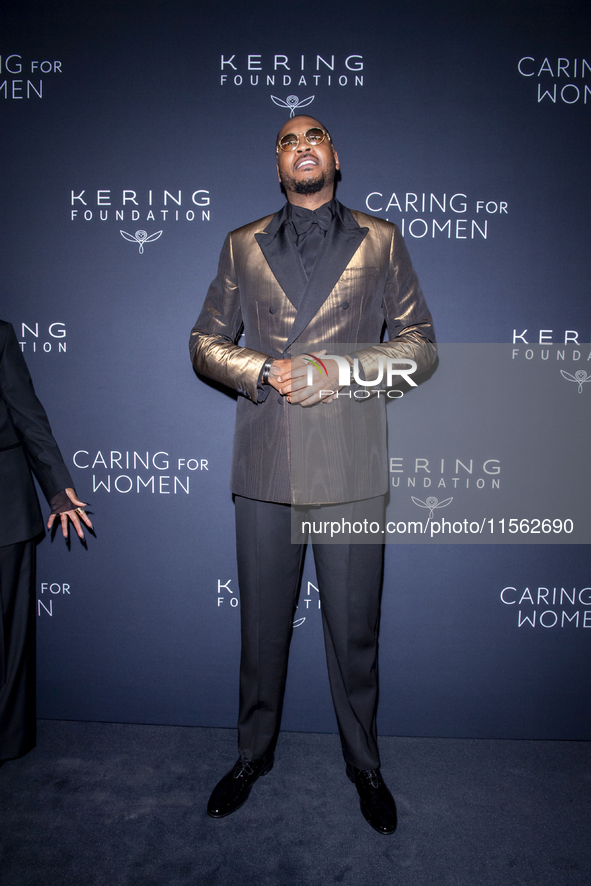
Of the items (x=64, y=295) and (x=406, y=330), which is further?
(x=64, y=295)

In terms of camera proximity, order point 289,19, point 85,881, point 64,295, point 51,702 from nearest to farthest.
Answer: point 85,881 → point 289,19 → point 64,295 → point 51,702

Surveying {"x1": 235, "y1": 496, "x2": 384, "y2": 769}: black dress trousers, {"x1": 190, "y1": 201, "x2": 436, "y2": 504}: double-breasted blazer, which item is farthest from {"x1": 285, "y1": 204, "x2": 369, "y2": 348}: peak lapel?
{"x1": 235, "y1": 496, "x2": 384, "y2": 769}: black dress trousers

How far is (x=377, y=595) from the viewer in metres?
1.70

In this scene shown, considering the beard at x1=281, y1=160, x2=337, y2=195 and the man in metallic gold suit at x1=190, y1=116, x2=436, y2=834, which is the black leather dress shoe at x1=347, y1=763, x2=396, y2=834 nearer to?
the man in metallic gold suit at x1=190, y1=116, x2=436, y2=834

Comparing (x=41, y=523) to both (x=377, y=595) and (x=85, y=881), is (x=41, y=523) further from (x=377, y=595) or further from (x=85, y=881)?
(x=377, y=595)

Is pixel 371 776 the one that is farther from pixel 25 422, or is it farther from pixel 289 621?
pixel 25 422

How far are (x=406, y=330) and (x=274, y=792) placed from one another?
1588 millimetres

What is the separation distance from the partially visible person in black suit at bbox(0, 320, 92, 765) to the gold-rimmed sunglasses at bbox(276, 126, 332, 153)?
1.12m

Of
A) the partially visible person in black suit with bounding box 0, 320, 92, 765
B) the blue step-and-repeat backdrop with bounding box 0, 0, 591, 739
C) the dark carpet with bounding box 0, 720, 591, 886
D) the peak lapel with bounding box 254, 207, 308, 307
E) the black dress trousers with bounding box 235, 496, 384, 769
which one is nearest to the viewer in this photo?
the dark carpet with bounding box 0, 720, 591, 886

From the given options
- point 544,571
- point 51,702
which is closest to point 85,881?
point 51,702

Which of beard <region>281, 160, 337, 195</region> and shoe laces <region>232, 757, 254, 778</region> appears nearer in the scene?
beard <region>281, 160, 337, 195</region>

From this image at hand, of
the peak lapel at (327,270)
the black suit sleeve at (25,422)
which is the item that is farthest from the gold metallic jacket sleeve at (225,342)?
the black suit sleeve at (25,422)

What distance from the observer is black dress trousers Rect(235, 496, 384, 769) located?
1646mm

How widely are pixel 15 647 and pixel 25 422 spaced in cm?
82
